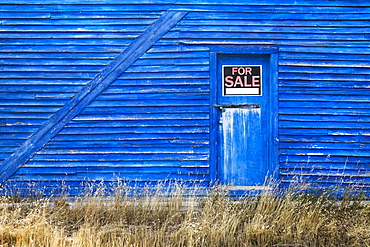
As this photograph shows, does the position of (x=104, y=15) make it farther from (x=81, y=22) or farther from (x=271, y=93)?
(x=271, y=93)

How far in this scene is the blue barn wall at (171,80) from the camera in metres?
5.89

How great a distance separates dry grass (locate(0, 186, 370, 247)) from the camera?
14.8ft

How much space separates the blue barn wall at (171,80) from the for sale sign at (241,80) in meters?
0.34

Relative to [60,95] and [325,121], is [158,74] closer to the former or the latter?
[60,95]

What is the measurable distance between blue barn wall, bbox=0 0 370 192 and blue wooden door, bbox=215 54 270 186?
248mm

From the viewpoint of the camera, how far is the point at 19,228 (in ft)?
14.9

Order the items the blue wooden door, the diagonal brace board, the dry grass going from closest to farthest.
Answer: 1. the dry grass
2. the diagonal brace board
3. the blue wooden door

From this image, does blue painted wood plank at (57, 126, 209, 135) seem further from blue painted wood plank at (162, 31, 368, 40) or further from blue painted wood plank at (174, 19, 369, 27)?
blue painted wood plank at (174, 19, 369, 27)

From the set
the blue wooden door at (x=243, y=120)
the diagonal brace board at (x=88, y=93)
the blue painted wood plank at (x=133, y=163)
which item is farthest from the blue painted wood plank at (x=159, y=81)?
the blue painted wood plank at (x=133, y=163)

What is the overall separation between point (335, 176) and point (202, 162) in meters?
2.19

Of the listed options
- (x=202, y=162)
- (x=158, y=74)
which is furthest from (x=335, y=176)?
(x=158, y=74)

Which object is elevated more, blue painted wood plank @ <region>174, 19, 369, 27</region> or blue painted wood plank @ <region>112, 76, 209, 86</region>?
blue painted wood plank @ <region>174, 19, 369, 27</region>

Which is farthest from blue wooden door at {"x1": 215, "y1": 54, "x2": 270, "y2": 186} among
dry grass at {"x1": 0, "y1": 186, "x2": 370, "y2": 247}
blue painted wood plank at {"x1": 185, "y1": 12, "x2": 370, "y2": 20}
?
blue painted wood plank at {"x1": 185, "y1": 12, "x2": 370, "y2": 20}

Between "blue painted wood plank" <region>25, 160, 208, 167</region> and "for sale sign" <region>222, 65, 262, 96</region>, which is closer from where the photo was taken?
"blue painted wood plank" <region>25, 160, 208, 167</region>
